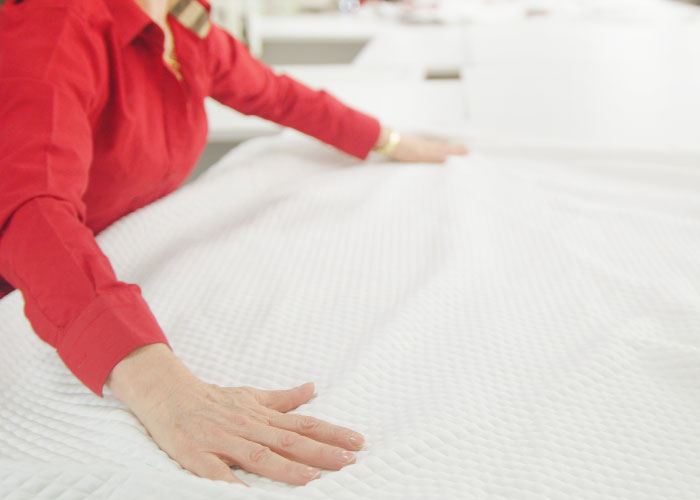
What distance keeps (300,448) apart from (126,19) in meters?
0.66

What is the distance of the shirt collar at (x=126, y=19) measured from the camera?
886 mm

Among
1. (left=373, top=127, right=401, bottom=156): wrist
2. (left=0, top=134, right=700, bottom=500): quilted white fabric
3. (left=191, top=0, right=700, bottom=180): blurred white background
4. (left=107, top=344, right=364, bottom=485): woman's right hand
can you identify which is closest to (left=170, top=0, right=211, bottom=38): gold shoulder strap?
(left=0, top=134, right=700, bottom=500): quilted white fabric

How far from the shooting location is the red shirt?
65 centimetres

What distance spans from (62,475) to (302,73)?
1.80m

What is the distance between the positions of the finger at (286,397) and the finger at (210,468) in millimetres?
91

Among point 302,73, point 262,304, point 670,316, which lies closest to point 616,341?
point 670,316

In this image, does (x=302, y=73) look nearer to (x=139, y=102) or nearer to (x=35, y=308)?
(x=139, y=102)

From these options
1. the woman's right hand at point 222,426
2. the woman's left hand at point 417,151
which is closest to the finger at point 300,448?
the woman's right hand at point 222,426

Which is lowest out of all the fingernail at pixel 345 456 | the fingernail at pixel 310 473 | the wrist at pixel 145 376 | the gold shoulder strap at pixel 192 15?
the fingernail at pixel 310 473

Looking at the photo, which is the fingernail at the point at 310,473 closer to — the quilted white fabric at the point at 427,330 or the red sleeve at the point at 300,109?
the quilted white fabric at the point at 427,330

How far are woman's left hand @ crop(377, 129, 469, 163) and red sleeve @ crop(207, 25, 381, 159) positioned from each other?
2.0 inches

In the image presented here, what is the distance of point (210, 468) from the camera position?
55 centimetres

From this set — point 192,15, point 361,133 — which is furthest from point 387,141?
point 192,15

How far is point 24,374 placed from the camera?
72cm
